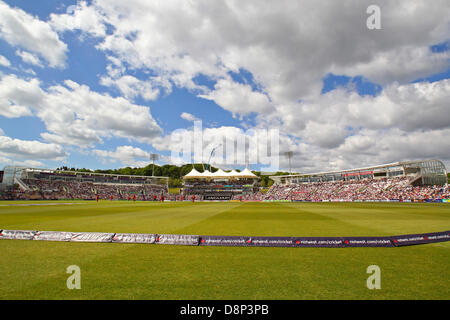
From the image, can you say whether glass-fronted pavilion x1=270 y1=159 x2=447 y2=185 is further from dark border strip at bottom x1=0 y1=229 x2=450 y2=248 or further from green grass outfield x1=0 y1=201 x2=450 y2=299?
green grass outfield x1=0 y1=201 x2=450 y2=299

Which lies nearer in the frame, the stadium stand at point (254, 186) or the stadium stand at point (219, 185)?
the stadium stand at point (254, 186)

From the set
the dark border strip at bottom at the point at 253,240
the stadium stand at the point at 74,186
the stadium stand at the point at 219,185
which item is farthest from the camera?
the stadium stand at the point at 219,185

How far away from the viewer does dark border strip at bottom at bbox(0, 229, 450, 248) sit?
9.23 meters

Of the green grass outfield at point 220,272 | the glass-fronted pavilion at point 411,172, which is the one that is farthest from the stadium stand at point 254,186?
the green grass outfield at point 220,272

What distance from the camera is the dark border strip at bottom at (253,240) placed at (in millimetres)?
9227

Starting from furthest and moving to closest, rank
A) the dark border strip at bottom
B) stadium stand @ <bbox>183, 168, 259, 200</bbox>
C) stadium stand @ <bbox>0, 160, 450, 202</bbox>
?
stadium stand @ <bbox>183, 168, 259, 200</bbox> < stadium stand @ <bbox>0, 160, 450, 202</bbox> < the dark border strip at bottom

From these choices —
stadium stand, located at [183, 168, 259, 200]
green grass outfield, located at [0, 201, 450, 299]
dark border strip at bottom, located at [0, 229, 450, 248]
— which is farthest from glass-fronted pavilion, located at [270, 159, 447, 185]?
green grass outfield, located at [0, 201, 450, 299]

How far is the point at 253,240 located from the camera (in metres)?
9.52

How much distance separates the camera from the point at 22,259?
Answer: 7445 mm

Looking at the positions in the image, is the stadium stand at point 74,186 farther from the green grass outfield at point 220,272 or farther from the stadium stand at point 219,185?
the green grass outfield at point 220,272
